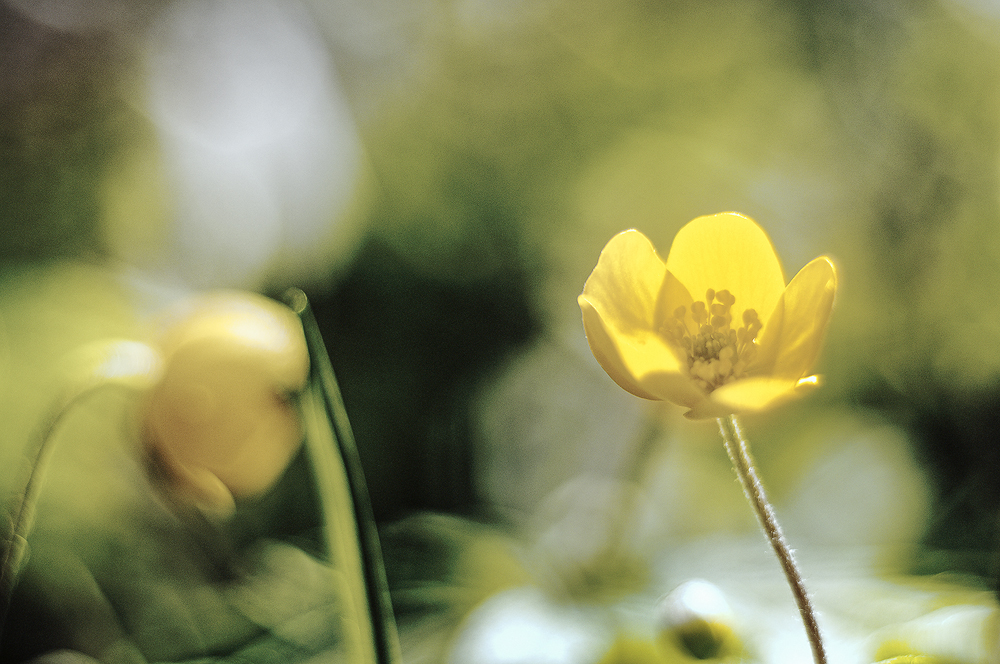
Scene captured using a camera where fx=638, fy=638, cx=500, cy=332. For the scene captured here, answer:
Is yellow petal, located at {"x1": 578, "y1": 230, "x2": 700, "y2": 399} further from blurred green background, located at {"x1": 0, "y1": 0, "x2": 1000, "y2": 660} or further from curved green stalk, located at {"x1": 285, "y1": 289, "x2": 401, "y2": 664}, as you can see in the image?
blurred green background, located at {"x1": 0, "y1": 0, "x2": 1000, "y2": 660}

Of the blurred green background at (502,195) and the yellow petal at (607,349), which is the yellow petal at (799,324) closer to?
the yellow petal at (607,349)

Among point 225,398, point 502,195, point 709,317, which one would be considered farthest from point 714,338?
point 502,195

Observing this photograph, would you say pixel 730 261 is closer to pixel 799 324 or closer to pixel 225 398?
pixel 799 324

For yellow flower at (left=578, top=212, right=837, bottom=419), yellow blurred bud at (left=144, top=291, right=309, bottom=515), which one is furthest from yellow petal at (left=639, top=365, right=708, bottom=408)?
yellow blurred bud at (left=144, top=291, right=309, bottom=515)

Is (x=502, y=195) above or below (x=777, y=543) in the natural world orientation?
above

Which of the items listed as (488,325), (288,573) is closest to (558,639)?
(288,573)

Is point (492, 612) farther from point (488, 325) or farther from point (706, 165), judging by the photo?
point (706, 165)
